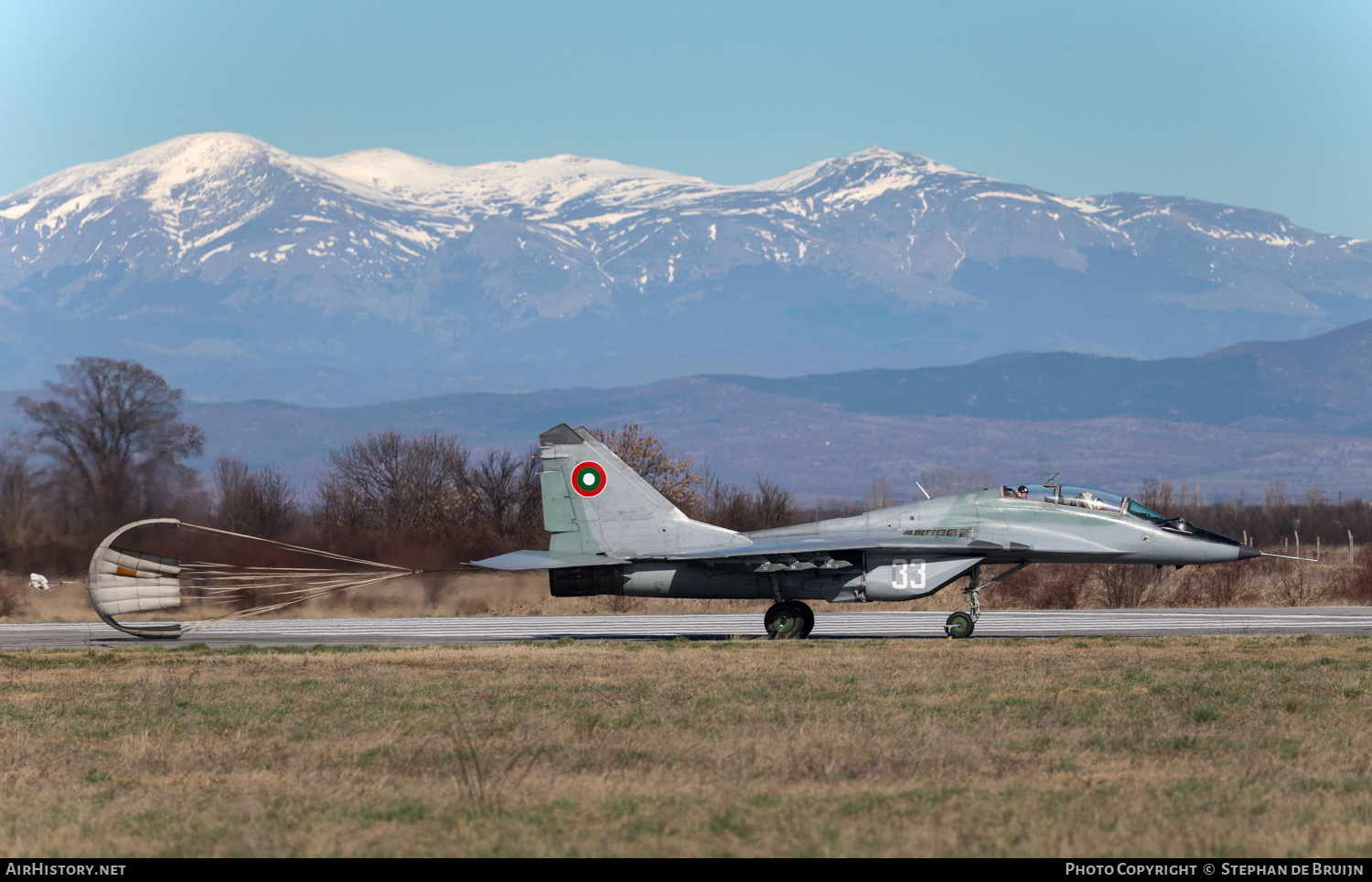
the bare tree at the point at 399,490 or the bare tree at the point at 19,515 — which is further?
the bare tree at the point at 399,490

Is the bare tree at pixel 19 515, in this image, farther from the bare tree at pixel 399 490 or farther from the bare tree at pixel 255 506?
the bare tree at pixel 399 490

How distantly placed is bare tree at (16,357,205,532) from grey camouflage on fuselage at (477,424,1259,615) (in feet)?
65.0

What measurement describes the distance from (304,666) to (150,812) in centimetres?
1109

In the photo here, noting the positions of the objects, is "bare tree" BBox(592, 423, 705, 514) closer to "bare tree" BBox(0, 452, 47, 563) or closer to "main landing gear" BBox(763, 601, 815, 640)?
"bare tree" BBox(0, 452, 47, 563)

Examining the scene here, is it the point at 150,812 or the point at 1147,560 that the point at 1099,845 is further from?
the point at 1147,560

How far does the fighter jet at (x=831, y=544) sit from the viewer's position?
24391 millimetres

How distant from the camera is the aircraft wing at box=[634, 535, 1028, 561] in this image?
79.5 ft

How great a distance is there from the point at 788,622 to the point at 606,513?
13.2ft

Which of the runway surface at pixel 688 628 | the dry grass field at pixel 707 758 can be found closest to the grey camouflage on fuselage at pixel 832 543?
the runway surface at pixel 688 628

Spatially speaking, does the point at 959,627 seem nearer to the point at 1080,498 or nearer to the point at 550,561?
the point at 1080,498

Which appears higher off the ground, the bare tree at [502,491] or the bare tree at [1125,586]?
the bare tree at [502,491]

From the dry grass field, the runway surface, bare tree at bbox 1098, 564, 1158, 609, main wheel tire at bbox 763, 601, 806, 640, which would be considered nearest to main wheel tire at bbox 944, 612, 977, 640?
the runway surface

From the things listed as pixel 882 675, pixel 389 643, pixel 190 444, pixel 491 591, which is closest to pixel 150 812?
pixel 882 675

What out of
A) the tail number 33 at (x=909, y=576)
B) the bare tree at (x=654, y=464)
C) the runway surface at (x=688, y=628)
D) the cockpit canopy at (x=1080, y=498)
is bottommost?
the runway surface at (x=688, y=628)
